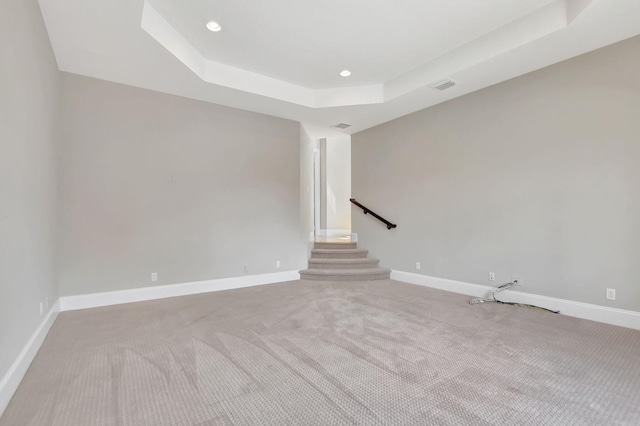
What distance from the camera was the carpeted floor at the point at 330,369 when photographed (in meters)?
1.64

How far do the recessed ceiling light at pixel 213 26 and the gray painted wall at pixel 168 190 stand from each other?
145cm

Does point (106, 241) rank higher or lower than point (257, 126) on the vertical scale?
lower

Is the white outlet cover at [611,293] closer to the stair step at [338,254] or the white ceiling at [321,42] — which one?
the white ceiling at [321,42]

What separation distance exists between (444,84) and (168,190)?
4.10 m

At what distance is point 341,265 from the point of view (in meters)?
5.52

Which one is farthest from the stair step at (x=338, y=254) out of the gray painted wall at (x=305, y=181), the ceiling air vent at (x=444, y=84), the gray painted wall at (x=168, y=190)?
the ceiling air vent at (x=444, y=84)

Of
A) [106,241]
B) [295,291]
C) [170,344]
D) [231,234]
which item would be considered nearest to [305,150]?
[231,234]

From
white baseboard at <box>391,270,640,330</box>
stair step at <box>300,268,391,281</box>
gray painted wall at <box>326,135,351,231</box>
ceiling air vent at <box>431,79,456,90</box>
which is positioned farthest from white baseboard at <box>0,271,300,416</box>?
ceiling air vent at <box>431,79,456,90</box>

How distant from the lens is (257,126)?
508cm

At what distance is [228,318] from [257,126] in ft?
10.5

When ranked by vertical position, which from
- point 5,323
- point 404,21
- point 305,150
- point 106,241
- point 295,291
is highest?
point 404,21

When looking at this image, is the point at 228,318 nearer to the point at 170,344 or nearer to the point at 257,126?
the point at 170,344

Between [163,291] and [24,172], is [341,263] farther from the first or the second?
[24,172]

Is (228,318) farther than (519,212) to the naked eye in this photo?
No
